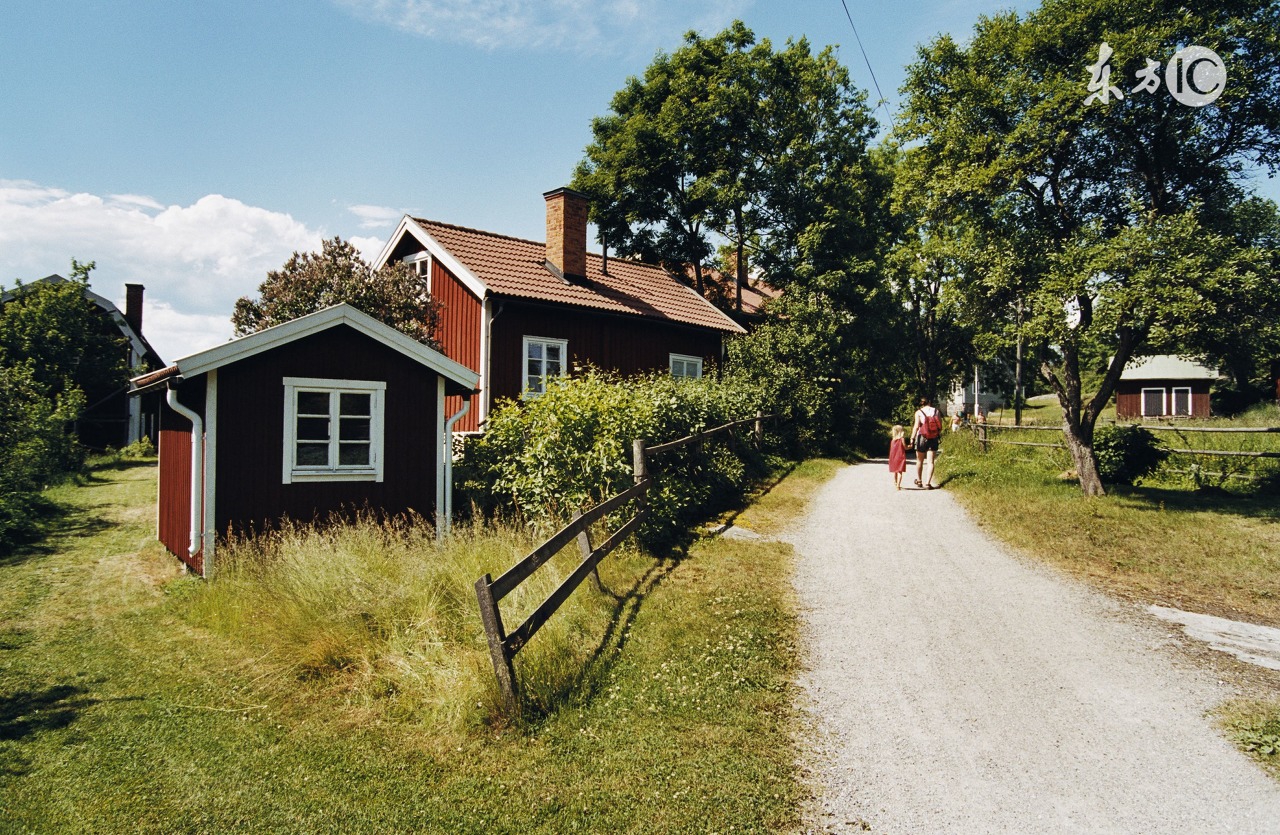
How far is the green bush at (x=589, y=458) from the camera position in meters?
11.2

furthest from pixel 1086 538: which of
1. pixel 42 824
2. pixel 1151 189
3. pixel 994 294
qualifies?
pixel 42 824

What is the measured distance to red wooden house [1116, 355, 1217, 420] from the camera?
36.8m

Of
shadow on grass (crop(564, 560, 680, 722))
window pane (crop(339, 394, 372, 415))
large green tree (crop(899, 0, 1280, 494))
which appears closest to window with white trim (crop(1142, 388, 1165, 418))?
large green tree (crop(899, 0, 1280, 494))

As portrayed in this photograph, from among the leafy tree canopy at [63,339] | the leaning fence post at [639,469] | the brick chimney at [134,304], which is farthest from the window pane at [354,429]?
the brick chimney at [134,304]

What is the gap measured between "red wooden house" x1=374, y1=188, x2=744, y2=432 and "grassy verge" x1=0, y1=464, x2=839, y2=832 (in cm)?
844

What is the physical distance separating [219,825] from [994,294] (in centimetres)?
1521

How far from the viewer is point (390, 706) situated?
6.26 meters

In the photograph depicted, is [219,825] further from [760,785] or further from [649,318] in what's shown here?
[649,318]

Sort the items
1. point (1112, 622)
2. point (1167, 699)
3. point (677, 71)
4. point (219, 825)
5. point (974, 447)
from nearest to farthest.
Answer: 1. point (219, 825)
2. point (1167, 699)
3. point (1112, 622)
4. point (974, 447)
5. point (677, 71)

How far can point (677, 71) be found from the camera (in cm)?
2933

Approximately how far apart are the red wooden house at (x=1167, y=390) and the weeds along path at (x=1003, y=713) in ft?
112

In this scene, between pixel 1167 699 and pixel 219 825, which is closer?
pixel 219 825

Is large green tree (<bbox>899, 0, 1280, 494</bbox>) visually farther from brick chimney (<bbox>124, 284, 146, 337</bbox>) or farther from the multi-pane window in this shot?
brick chimney (<bbox>124, 284, 146, 337</bbox>)

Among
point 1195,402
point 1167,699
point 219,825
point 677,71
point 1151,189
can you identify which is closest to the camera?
point 219,825
